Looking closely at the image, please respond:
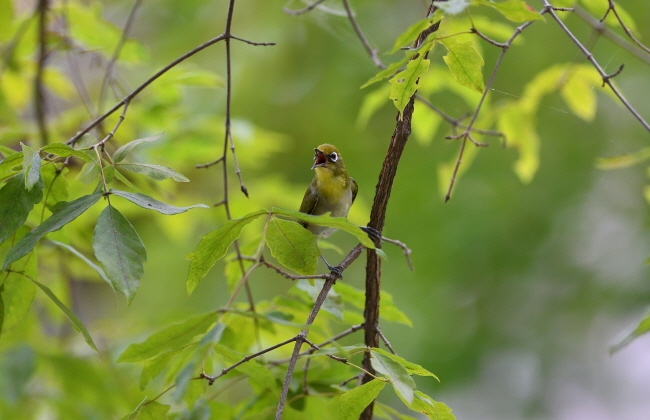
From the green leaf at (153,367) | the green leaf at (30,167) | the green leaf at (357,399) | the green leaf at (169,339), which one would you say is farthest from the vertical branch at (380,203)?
the green leaf at (30,167)

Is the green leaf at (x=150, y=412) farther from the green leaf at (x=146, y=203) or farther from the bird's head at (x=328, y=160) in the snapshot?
the bird's head at (x=328, y=160)

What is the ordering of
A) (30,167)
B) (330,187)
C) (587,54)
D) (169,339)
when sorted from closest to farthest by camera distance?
(30,167) < (587,54) < (169,339) < (330,187)

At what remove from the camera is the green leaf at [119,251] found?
1.21 meters

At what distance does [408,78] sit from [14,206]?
86 centimetres

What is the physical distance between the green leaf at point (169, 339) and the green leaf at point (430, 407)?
0.61 meters

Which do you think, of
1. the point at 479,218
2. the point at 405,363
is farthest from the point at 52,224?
the point at 479,218

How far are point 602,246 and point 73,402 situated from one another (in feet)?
11.4

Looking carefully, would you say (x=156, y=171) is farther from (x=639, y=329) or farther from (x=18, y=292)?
(x=639, y=329)

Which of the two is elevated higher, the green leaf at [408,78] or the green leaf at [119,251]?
the green leaf at [408,78]

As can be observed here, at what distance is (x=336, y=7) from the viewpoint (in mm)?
2633

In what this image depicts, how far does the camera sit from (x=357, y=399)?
52.6 inches

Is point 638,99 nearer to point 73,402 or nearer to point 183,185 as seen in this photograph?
point 183,185

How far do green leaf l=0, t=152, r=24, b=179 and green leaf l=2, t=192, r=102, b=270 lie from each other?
159 millimetres

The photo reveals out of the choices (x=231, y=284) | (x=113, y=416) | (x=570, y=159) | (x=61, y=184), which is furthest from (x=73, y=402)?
(x=570, y=159)
